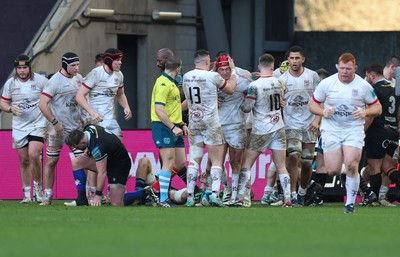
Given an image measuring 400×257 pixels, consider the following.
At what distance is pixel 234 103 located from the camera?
2245cm

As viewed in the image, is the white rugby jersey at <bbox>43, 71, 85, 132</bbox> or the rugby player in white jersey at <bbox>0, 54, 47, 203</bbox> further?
the rugby player in white jersey at <bbox>0, 54, 47, 203</bbox>

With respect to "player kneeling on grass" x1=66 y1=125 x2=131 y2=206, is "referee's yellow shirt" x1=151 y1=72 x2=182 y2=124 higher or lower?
higher

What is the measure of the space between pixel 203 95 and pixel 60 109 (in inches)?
115

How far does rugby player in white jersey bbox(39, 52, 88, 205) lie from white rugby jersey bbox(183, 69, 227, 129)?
96.1 inches

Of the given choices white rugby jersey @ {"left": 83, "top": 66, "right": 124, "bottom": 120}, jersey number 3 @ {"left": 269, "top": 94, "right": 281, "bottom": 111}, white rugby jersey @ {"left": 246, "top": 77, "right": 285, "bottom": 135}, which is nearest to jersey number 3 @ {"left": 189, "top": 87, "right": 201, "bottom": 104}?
white rugby jersey @ {"left": 246, "top": 77, "right": 285, "bottom": 135}

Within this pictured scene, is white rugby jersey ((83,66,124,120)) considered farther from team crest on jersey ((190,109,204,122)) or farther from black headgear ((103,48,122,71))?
team crest on jersey ((190,109,204,122))

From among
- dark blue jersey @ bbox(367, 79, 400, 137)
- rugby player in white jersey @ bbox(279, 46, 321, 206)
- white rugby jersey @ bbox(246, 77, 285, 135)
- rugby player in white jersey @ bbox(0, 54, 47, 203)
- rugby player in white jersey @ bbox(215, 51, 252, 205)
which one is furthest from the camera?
rugby player in white jersey @ bbox(0, 54, 47, 203)

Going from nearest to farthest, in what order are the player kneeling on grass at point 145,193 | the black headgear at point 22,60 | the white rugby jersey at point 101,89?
the player kneeling on grass at point 145,193
the white rugby jersey at point 101,89
the black headgear at point 22,60

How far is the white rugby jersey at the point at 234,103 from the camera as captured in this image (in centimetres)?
2238

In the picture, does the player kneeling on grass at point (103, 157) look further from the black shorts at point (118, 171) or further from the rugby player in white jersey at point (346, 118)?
the rugby player in white jersey at point (346, 118)

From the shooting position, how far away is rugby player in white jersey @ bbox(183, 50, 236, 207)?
21.4 meters

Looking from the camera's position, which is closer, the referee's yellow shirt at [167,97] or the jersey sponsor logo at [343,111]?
the jersey sponsor logo at [343,111]

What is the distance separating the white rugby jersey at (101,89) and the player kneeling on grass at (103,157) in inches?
36.5

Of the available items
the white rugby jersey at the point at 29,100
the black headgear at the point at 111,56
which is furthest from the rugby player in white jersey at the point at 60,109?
the white rugby jersey at the point at 29,100
